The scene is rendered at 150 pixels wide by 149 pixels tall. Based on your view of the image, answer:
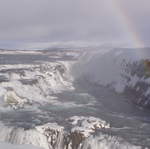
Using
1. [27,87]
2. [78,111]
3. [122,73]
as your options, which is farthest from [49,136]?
[122,73]

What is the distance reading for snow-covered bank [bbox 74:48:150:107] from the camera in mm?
37103

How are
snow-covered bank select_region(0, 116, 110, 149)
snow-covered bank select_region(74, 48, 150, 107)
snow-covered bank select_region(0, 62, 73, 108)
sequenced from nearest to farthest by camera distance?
1. snow-covered bank select_region(0, 116, 110, 149)
2. snow-covered bank select_region(0, 62, 73, 108)
3. snow-covered bank select_region(74, 48, 150, 107)

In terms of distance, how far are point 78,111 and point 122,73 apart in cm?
2178

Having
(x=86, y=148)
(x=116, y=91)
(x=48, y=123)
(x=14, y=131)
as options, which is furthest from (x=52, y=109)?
(x=116, y=91)

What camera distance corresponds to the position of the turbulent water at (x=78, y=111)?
20188 mm

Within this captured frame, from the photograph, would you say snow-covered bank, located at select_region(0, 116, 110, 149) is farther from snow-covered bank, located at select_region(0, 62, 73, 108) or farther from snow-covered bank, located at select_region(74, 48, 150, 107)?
snow-covered bank, located at select_region(74, 48, 150, 107)

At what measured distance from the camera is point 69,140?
20141 millimetres

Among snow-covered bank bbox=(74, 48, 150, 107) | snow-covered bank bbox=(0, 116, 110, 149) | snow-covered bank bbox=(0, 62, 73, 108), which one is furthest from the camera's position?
snow-covered bank bbox=(74, 48, 150, 107)

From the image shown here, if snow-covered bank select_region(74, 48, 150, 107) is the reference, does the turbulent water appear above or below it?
below

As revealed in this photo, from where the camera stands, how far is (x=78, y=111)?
2767cm

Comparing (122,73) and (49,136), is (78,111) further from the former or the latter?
(122,73)

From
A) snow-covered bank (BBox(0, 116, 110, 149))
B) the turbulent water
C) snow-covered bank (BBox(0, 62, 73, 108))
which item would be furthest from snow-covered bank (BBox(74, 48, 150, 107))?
snow-covered bank (BBox(0, 116, 110, 149))

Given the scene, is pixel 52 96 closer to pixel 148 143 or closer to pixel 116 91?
pixel 116 91

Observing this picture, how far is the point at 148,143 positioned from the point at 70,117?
7.35 metres
